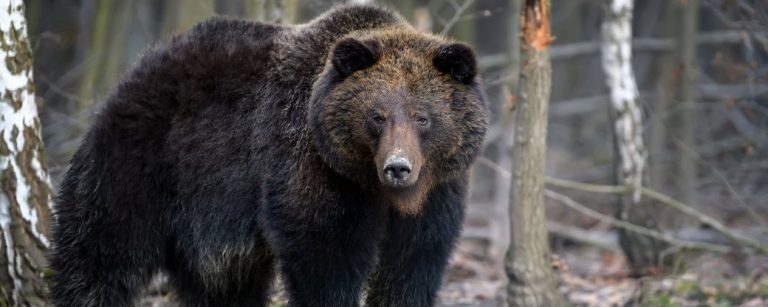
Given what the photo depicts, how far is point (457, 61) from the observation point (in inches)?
232

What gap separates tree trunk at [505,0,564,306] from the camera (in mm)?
7500

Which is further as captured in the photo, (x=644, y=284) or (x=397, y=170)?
(x=644, y=284)

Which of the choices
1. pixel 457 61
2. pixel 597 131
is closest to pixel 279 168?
pixel 457 61

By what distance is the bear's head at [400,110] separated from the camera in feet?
18.9

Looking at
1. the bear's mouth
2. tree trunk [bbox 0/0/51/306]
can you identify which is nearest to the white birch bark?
the bear's mouth

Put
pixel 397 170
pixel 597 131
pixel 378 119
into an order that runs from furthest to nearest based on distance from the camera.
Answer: pixel 597 131 < pixel 378 119 < pixel 397 170

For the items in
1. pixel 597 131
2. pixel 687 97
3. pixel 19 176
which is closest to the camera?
pixel 19 176

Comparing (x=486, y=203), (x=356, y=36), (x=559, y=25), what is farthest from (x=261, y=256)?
(x=559, y=25)

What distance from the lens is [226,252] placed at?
6719 mm

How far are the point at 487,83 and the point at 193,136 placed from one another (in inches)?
126

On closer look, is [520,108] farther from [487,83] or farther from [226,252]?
[226,252]

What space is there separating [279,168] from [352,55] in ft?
2.81

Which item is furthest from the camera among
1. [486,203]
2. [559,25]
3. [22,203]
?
[559,25]

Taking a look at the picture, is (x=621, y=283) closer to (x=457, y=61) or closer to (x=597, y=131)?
(x=457, y=61)
